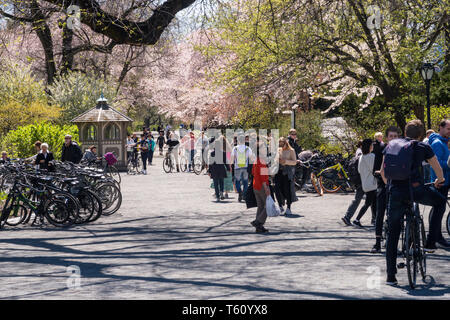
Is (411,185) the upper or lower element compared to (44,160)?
lower

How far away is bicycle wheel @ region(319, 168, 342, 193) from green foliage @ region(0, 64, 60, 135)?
14.1m

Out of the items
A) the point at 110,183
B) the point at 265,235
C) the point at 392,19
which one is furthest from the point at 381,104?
the point at 265,235

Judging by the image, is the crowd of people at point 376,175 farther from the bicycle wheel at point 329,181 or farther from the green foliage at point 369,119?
the green foliage at point 369,119

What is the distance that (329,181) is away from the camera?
19734 millimetres

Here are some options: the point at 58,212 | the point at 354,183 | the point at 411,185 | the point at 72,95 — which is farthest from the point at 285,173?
Result: the point at 72,95

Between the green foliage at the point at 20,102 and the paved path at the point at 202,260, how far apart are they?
52.0 ft

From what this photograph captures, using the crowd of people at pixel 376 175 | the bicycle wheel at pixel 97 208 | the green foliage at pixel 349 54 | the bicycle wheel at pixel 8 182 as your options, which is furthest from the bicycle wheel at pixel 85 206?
the green foliage at pixel 349 54

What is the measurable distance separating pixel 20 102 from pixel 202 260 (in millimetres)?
22830

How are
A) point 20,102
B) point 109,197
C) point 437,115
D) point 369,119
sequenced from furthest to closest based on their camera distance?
point 20,102
point 369,119
point 437,115
point 109,197

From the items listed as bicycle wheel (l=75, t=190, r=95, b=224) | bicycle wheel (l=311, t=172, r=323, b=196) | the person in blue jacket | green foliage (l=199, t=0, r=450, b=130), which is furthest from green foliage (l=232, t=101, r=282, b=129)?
the person in blue jacket

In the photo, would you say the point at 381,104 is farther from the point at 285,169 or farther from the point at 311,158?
the point at 285,169

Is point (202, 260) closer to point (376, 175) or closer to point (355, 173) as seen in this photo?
point (376, 175)

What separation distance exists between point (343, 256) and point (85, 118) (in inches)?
975

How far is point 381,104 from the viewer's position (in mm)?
24922
